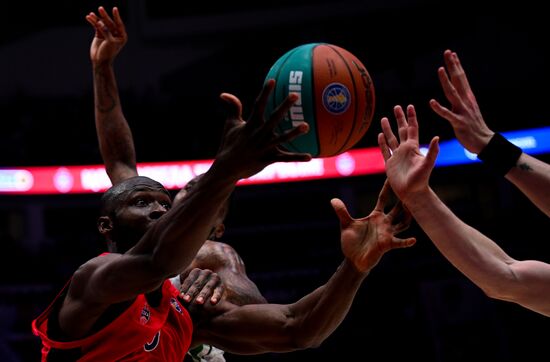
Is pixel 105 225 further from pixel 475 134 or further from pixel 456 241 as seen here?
pixel 475 134

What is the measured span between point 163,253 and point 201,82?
976 centimetres

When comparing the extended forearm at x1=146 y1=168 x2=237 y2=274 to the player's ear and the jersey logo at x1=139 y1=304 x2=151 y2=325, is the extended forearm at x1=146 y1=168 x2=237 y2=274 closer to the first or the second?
the jersey logo at x1=139 y1=304 x2=151 y2=325

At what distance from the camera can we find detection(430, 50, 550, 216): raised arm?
2.77 metres

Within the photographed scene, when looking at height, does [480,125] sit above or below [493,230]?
above

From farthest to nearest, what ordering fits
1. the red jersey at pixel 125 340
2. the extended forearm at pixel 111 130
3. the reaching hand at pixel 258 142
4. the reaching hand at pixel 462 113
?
the extended forearm at pixel 111 130 < the reaching hand at pixel 462 113 < the red jersey at pixel 125 340 < the reaching hand at pixel 258 142

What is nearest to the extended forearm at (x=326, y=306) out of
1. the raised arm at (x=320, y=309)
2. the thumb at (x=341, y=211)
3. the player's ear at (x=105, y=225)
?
the raised arm at (x=320, y=309)

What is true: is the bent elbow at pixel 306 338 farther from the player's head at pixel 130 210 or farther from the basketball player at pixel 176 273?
the player's head at pixel 130 210

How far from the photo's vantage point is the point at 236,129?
2.12 metres

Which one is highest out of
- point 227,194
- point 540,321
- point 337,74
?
point 337,74

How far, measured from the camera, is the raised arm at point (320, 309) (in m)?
2.81

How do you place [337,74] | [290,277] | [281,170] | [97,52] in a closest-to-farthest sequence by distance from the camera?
[337,74] < [97,52] < [290,277] < [281,170]

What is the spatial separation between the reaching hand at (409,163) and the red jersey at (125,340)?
99 centimetres

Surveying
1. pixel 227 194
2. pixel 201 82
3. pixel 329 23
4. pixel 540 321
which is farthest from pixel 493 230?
pixel 227 194

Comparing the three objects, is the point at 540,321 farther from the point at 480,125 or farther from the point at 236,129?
the point at 236,129
